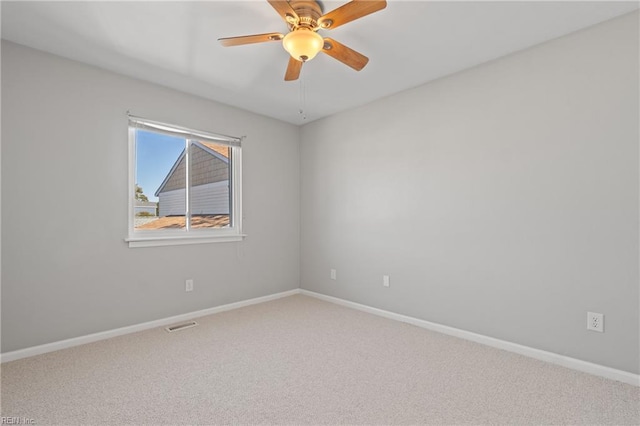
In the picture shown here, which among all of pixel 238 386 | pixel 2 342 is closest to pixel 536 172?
pixel 238 386

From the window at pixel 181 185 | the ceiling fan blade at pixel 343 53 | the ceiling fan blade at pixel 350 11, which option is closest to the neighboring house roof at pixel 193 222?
the window at pixel 181 185

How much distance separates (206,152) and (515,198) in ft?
10.1

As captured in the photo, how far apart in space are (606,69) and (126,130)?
3.75 meters

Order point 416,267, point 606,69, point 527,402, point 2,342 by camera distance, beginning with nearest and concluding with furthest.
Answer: point 527,402 → point 606,69 → point 2,342 → point 416,267

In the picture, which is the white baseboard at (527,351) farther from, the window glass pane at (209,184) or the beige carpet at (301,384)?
the window glass pane at (209,184)

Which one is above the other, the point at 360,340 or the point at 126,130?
the point at 126,130

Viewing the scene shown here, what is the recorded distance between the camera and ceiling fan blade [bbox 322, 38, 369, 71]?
198 cm

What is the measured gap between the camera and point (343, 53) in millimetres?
2098

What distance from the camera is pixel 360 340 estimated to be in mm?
2705

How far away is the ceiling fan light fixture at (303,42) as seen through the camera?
189 centimetres

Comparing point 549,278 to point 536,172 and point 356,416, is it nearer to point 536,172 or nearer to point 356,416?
point 536,172

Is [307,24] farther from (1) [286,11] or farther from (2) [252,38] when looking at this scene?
(2) [252,38]

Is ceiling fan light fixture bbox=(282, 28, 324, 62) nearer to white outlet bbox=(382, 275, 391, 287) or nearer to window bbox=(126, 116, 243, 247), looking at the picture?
window bbox=(126, 116, 243, 247)

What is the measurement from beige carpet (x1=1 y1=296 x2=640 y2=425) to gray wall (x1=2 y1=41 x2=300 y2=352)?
0.32m
